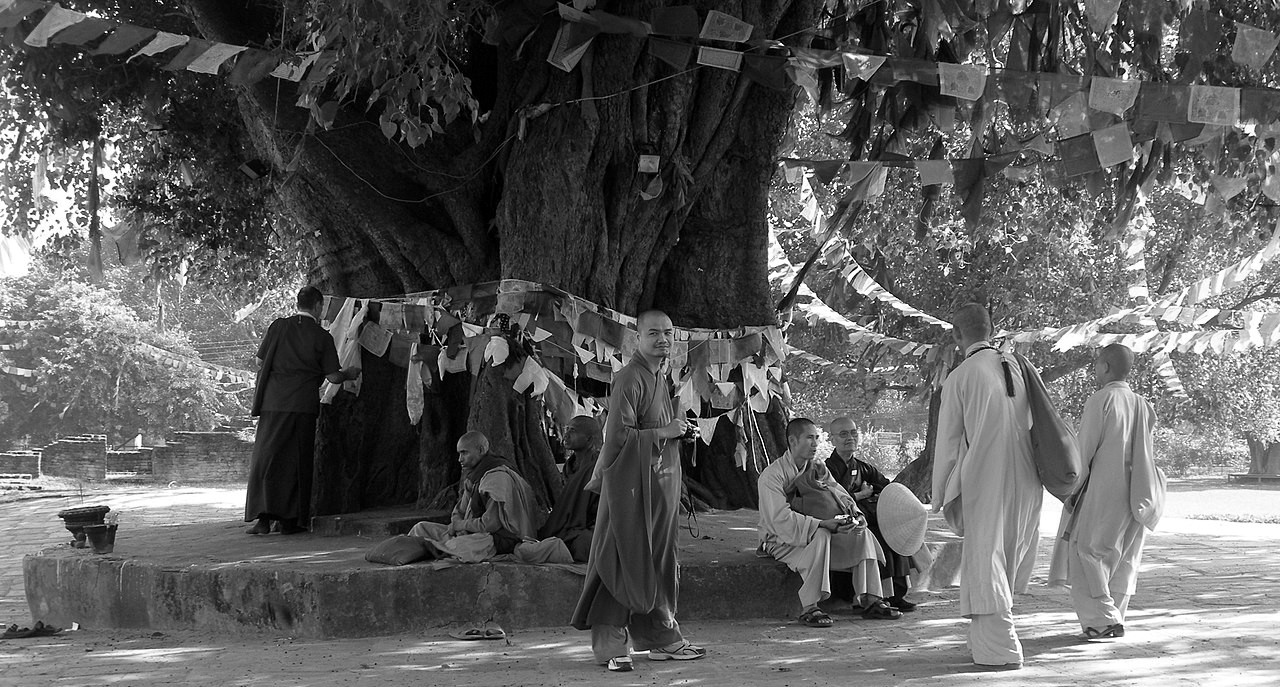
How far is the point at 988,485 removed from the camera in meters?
5.64

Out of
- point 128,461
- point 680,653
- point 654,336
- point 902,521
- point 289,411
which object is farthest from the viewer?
point 128,461

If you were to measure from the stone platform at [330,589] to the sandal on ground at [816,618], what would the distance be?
0.92 ft

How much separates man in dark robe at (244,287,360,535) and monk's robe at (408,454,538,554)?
206 centimetres

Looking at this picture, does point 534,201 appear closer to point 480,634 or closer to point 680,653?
point 480,634

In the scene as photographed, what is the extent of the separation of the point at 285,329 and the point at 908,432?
4338 cm

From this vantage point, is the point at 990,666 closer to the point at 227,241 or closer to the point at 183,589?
the point at 183,589

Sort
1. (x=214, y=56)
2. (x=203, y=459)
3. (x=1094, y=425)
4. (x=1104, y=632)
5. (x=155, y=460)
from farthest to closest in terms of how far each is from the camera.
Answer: (x=203, y=459), (x=155, y=460), (x=214, y=56), (x=1094, y=425), (x=1104, y=632)

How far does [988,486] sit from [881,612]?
5.93 feet

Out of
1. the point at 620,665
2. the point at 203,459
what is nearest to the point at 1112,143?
the point at 620,665

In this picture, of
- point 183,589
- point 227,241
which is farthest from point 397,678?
point 227,241

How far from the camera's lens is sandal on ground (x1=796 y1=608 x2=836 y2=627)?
273 inches

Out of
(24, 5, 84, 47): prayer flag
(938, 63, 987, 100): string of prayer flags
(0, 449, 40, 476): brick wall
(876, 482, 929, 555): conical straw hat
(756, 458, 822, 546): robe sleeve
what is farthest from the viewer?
(0, 449, 40, 476): brick wall

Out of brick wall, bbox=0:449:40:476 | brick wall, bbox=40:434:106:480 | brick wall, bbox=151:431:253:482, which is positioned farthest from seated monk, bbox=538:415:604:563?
brick wall, bbox=0:449:40:476

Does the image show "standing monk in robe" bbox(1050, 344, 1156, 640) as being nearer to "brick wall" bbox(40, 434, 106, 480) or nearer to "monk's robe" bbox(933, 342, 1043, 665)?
"monk's robe" bbox(933, 342, 1043, 665)
